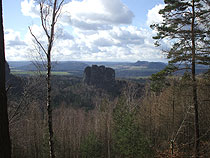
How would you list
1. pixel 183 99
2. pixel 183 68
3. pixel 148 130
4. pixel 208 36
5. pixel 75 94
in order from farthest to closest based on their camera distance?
pixel 75 94 < pixel 148 130 < pixel 183 99 < pixel 183 68 < pixel 208 36

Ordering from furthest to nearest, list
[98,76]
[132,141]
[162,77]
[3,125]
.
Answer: [98,76] → [132,141] → [162,77] → [3,125]

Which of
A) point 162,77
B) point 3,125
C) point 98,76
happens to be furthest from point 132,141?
point 98,76

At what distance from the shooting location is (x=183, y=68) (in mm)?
9625

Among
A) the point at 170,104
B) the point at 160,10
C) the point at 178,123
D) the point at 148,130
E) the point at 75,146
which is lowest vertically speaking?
the point at 75,146

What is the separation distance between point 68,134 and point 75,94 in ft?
145

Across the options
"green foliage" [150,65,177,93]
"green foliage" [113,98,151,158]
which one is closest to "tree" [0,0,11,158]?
"green foliage" [150,65,177,93]

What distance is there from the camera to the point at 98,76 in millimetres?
101438

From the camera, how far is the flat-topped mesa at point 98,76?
9910 centimetres

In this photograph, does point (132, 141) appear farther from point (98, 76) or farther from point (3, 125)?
point (98, 76)

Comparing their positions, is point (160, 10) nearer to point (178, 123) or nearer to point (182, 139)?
point (178, 123)

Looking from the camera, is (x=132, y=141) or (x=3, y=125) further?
(x=132, y=141)

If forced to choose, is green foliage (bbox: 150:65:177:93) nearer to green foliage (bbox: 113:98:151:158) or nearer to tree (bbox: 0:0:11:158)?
green foliage (bbox: 113:98:151:158)

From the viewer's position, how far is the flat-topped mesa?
9910 centimetres

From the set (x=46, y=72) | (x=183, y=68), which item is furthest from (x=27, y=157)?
(x=183, y=68)
